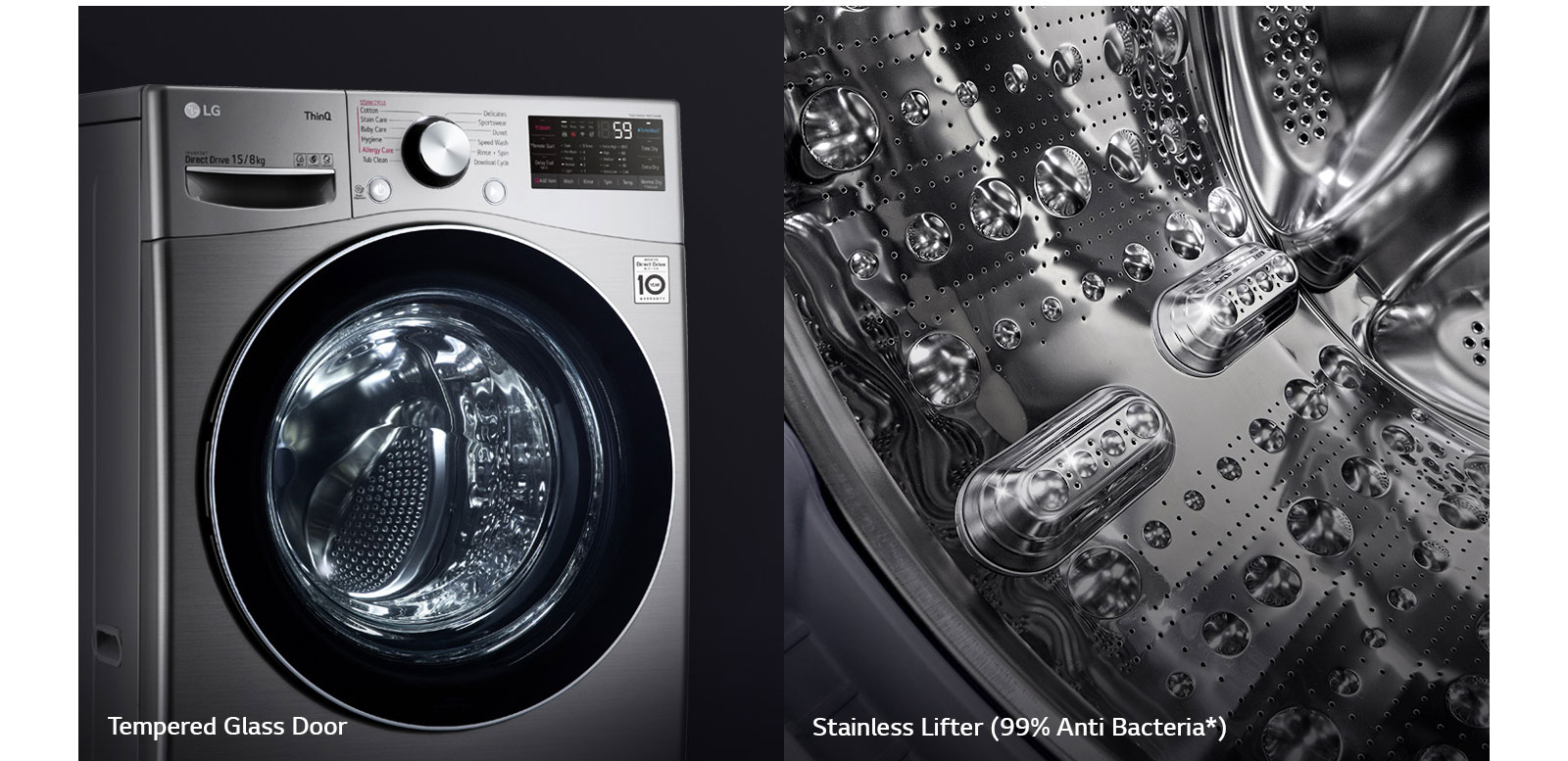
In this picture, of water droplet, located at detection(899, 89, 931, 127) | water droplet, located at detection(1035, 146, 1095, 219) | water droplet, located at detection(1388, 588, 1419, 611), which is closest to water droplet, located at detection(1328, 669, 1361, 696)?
water droplet, located at detection(1388, 588, 1419, 611)

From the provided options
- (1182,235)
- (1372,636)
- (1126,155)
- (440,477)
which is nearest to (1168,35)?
(1126,155)

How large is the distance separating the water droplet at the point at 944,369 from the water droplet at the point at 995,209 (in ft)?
0.53

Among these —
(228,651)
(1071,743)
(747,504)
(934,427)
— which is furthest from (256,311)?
(1071,743)

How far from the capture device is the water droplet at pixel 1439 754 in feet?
4.83

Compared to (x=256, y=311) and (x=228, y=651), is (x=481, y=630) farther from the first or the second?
(x=256, y=311)

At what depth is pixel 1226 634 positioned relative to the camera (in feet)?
4.80

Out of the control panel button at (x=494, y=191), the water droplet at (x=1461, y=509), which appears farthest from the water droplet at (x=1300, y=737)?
the control panel button at (x=494, y=191)

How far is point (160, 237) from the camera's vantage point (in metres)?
1.04

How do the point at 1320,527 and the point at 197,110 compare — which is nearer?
the point at 197,110

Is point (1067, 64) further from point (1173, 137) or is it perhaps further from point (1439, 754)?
point (1439, 754)

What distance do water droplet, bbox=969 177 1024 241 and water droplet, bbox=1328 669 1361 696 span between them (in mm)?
792

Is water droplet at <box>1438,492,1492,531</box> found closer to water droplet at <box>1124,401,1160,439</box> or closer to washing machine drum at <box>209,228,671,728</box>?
water droplet at <box>1124,401,1160,439</box>

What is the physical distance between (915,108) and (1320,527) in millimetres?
839

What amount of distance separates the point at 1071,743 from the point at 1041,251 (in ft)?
2.33
